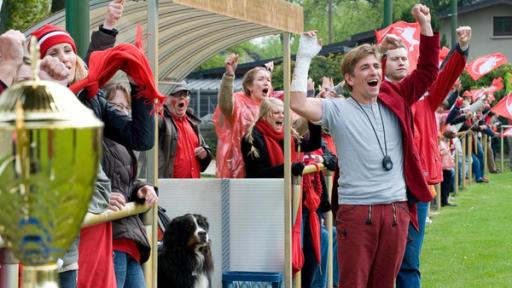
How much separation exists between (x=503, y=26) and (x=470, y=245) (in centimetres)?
3998

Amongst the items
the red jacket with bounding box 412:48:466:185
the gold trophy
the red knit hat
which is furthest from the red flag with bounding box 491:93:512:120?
the gold trophy

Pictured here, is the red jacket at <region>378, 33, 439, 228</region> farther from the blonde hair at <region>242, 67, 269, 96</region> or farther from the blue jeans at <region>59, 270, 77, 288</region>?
the blue jeans at <region>59, 270, 77, 288</region>

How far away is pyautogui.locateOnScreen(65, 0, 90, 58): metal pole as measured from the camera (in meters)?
6.46

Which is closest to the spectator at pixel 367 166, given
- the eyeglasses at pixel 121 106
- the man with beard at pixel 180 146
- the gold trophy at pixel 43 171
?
the eyeglasses at pixel 121 106

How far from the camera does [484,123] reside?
3144 cm

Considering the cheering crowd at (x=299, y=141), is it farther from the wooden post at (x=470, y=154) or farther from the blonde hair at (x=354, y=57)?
the wooden post at (x=470, y=154)

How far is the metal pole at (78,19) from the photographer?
21.2ft

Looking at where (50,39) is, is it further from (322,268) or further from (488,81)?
(488,81)

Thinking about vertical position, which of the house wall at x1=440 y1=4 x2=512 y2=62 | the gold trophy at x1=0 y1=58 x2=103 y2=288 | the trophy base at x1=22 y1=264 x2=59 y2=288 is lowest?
the trophy base at x1=22 y1=264 x2=59 y2=288

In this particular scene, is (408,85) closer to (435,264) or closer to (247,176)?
(247,176)

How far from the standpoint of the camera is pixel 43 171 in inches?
59.0

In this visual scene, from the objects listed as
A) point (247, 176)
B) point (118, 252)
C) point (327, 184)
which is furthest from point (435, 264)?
point (118, 252)

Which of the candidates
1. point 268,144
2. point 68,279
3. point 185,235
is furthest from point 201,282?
point 68,279

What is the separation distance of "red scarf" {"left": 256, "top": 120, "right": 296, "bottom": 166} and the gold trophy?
7.55 metres
